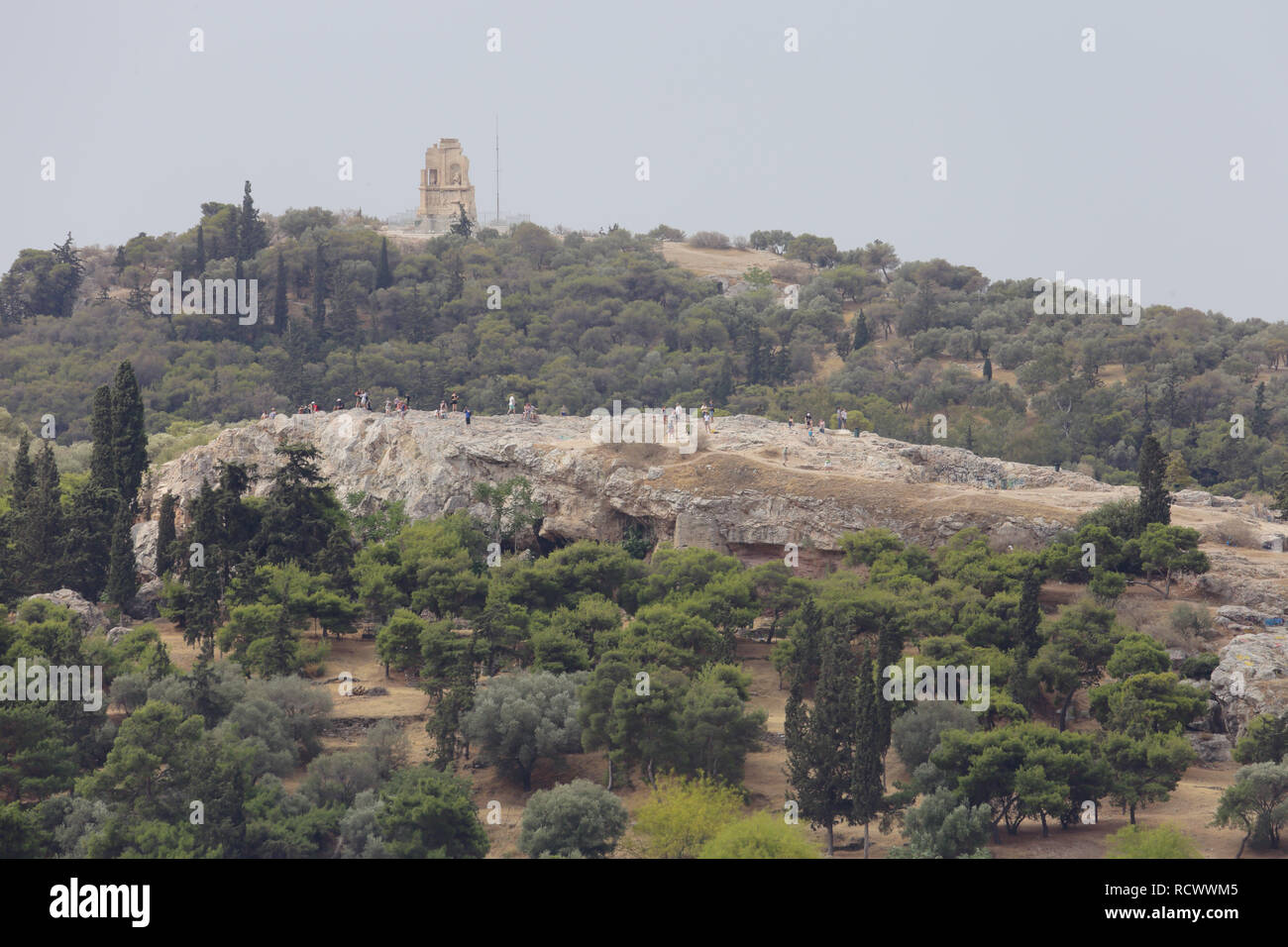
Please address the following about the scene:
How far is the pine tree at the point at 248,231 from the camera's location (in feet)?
355

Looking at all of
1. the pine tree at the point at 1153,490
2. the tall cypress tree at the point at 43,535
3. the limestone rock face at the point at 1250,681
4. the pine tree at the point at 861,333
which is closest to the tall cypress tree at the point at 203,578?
the tall cypress tree at the point at 43,535

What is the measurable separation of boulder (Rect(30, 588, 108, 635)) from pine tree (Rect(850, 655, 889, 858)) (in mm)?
21807

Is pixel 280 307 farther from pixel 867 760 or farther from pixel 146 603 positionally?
pixel 867 760

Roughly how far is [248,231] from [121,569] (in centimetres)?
6286

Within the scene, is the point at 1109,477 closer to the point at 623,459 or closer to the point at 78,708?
the point at 623,459

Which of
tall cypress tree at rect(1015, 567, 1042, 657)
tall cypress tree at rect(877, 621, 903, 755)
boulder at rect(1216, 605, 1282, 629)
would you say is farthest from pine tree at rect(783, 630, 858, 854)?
boulder at rect(1216, 605, 1282, 629)

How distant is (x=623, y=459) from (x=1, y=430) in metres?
29.2

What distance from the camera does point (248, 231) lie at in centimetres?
10856

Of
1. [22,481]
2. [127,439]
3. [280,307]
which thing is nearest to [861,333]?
[280,307]

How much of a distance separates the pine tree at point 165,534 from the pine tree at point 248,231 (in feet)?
189

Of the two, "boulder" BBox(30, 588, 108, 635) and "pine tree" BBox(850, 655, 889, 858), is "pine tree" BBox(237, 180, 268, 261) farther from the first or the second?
"pine tree" BBox(850, 655, 889, 858)

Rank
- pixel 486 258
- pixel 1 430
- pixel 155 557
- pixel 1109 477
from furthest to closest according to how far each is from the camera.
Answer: pixel 486 258 → pixel 1109 477 → pixel 1 430 → pixel 155 557

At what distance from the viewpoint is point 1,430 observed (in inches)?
2643
